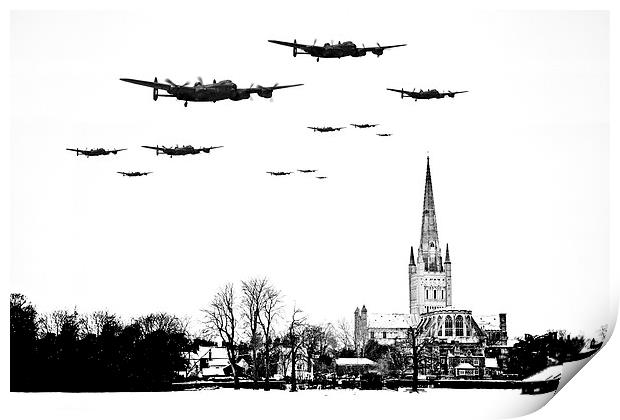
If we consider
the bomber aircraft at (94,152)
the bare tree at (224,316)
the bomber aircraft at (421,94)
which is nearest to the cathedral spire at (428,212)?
the bomber aircraft at (421,94)

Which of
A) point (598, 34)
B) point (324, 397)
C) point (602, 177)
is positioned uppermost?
point (598, 34)

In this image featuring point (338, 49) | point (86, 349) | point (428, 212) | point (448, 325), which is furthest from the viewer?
point (448, 325)

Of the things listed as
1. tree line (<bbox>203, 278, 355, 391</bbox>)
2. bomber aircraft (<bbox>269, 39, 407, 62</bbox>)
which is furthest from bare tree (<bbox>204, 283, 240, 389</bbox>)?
bomber aircraft (<bbox>269, 39, 407, 62</bbox>)

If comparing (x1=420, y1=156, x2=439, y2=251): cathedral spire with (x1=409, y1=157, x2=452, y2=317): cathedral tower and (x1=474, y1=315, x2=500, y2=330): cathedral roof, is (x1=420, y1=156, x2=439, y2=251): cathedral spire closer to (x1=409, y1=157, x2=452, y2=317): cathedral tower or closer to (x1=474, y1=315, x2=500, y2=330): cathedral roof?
(x1=409, y1=157, x2=452, y2=317): cathedral tower

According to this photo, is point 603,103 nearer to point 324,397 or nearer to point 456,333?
point 456,333

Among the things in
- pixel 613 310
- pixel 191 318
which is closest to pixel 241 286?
pixel 191 318

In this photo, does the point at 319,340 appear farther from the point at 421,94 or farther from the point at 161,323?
the point at 421,94

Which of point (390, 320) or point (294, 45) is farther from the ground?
point (294, 45)

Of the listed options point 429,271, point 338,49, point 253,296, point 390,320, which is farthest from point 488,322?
point 338,49
